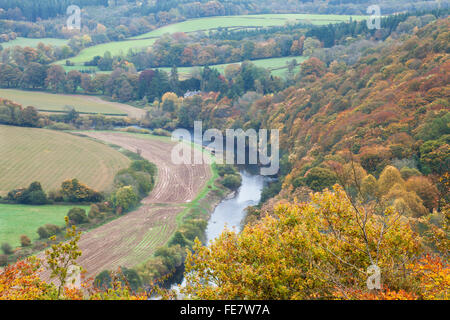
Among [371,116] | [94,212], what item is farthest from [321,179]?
[94,212]

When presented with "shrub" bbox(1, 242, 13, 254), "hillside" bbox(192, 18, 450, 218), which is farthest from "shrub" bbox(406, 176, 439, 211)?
"shrub" bbox(1, 242, 13, 254)

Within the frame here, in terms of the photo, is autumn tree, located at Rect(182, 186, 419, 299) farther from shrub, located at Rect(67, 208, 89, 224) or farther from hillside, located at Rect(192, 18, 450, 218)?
shrub, located at Rect(67, 208, 89, 224)

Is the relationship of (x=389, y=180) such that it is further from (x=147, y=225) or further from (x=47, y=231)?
(x=47, y=231)

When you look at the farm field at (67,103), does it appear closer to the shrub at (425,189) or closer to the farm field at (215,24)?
the farm field at (215,24)

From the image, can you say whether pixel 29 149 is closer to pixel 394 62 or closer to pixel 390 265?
pixel 394 62

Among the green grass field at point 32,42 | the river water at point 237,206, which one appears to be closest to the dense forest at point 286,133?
the river water at point 237,206

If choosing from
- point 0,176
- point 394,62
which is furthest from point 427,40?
point 0,176
